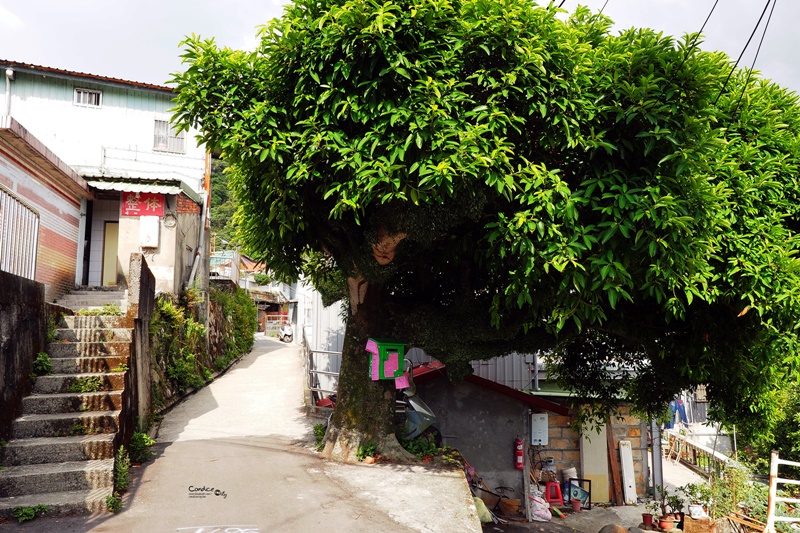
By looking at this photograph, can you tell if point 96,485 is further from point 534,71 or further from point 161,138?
point 161,138

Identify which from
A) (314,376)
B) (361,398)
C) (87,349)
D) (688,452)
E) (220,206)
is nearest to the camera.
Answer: (87,349)

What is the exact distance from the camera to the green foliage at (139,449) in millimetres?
8180

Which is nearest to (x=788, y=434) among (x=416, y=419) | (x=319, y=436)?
(x=416, y=419)

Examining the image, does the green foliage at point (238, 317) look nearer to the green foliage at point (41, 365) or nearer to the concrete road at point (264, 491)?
the concrete road at point (264, 491)

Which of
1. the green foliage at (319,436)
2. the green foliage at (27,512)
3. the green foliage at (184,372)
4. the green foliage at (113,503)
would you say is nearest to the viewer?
the green foliage at (27,512)

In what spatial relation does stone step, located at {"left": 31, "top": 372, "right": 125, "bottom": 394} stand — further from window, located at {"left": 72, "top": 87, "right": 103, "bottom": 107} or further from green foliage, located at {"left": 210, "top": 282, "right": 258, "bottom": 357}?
window, located at {"left": 72, "top": 87, "right": 103, "bottom": 107}

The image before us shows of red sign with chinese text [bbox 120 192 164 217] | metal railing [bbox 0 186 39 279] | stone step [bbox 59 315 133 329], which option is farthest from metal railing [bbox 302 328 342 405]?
metal railing [bbox 0 186 39 279]

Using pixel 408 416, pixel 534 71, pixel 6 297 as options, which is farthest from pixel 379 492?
pixel 534 71

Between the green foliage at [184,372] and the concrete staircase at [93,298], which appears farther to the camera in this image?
the green foliage at [184,372]

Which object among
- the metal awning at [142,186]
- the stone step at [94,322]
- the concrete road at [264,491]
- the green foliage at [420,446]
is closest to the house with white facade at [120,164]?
the metal awning at [142,186]

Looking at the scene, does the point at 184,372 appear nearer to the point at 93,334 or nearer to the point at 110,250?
the point at 110,250

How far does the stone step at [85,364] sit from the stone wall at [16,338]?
33cm

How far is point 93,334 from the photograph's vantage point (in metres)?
8.51

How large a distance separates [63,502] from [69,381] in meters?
2.01
